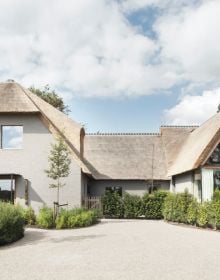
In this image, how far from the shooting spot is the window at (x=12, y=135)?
27.0 m

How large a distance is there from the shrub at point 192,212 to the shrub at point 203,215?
50 centimetres

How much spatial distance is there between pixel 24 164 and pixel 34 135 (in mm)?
1787

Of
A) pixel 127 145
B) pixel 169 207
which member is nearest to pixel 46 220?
pixel 169 207

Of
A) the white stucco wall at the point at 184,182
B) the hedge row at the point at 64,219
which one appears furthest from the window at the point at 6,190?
the white stucco wall at the point at 184,182

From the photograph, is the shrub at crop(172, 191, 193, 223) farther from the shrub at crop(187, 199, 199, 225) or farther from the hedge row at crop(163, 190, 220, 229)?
the shrub at crop(187, 199, 199, 225)

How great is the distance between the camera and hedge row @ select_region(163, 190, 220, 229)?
21.3m

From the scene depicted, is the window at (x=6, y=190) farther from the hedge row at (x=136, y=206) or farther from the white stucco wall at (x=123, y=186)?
the white stucco wall at (x=123, y=186)

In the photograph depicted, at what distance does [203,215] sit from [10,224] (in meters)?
9.87

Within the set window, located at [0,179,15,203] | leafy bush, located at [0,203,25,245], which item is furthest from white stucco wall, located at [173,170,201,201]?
leafy bush, located at [0,203,25,245]

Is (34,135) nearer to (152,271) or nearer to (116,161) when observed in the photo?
(116,161)

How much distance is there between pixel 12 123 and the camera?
26.9m

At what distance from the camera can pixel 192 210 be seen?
23.3m

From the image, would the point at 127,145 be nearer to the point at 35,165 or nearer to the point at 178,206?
the point at 35,165

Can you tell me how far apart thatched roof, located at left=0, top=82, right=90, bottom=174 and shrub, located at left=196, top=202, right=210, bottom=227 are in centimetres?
783
